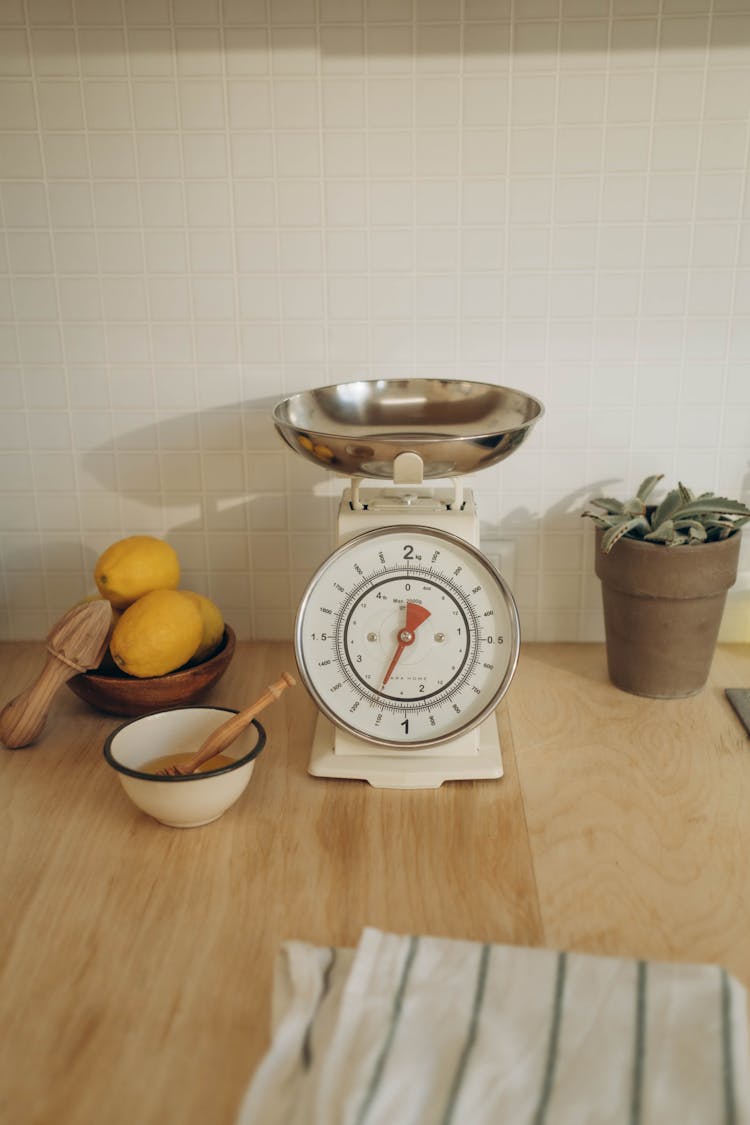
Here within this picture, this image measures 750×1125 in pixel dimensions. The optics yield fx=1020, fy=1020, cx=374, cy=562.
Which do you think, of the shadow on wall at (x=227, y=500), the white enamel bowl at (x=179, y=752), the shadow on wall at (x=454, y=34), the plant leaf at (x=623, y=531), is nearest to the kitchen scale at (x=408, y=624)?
the white enamel bowl at (x=179, y=752)

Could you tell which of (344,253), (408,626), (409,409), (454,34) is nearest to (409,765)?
(408,626)

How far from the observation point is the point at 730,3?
1198 mm

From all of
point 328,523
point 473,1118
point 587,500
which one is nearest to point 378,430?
point 328,523

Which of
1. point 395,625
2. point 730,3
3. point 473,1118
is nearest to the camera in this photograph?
point 473,1118


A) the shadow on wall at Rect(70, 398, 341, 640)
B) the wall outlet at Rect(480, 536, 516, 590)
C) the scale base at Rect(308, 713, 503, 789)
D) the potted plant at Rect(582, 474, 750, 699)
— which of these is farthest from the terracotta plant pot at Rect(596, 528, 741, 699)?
the shadow on wall at Rect(70, 398, 341, 640)

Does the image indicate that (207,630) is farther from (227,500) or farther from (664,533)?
(664,533)

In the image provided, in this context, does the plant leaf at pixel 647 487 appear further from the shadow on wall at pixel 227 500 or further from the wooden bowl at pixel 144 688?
the wooden bowl at pixel 144 688

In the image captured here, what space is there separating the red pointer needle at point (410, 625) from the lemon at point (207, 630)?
0.31 meters

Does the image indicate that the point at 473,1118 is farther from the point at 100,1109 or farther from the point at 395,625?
the point at 395,625

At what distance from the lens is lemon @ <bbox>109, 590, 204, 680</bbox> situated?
1.16m

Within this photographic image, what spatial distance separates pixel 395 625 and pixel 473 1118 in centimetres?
48

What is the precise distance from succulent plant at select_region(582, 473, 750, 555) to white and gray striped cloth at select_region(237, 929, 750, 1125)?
551 millimetres

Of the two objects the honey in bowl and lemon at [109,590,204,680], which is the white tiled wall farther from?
the honey in bowl

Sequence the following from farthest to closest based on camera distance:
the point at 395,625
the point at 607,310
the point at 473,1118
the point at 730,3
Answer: the point at 607,310 → the point at 730,3 → the point at 395,625 → the point at 473,1118
